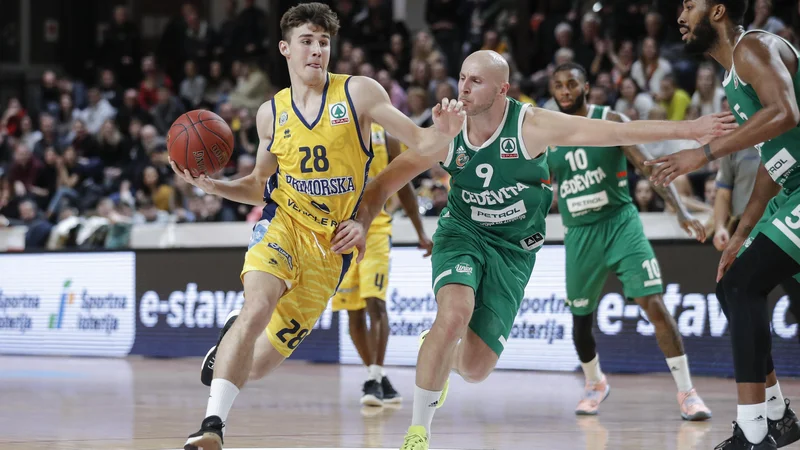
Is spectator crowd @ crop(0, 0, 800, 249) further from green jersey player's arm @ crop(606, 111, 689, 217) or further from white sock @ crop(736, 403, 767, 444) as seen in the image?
white sock @ crop(736, 403, 767, 444)

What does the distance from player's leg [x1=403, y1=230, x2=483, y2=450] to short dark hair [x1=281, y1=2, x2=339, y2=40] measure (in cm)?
129

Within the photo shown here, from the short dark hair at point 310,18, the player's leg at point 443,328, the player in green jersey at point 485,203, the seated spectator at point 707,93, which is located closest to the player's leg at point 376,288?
the player in green jersey at point 485,203

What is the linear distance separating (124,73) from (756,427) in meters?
16.8

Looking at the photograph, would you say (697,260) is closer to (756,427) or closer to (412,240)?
(412,240)

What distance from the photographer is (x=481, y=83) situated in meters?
5.39

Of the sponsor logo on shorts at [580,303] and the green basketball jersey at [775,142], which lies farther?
the sponsor logo on shorts at [580,303]

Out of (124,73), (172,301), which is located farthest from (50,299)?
(124,73)

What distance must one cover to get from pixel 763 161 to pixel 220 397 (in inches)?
108

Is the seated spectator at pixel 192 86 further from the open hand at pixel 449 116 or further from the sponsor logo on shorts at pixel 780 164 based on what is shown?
the sponsor logo on shorts at pixel 780 164

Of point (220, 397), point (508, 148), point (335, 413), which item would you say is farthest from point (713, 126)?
point (335, 413)

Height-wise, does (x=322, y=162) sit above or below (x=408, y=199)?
above

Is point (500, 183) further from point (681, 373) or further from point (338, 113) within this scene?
point (681, 373)

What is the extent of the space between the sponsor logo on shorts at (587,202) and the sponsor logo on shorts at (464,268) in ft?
7.75

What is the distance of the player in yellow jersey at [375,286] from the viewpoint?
8039 mm
